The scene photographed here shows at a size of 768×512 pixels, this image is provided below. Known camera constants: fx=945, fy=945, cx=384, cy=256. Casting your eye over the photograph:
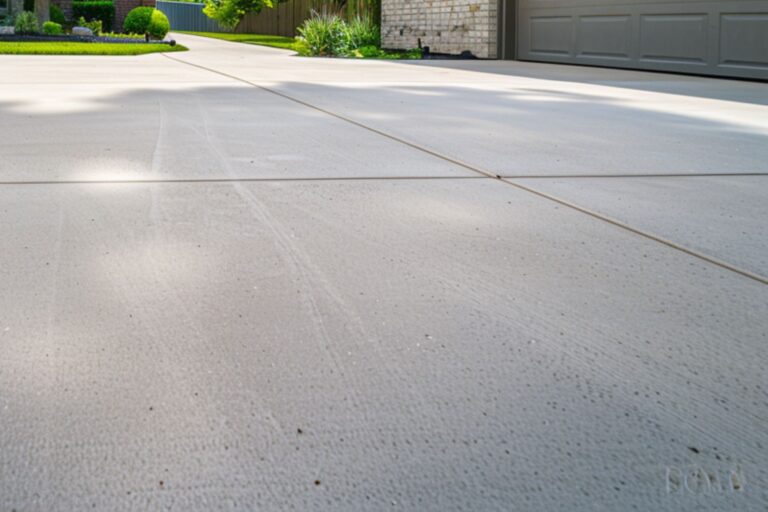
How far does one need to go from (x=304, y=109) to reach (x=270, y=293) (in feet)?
18.2

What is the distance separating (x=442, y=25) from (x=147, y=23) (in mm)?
9943

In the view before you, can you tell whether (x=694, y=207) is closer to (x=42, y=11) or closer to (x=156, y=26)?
(x=156, y=26)

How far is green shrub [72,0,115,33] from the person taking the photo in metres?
28.8

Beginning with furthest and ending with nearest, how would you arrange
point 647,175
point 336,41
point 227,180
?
point 336,41
point 647,175
point 227,180

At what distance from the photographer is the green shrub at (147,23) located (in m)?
25.6

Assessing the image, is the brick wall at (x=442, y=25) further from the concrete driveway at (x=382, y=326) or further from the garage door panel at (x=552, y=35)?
the concrete driveway at (x=382, y=326)

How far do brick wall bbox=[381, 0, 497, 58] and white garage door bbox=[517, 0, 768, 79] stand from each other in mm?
734

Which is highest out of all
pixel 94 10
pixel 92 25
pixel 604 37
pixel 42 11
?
pixel 94 10

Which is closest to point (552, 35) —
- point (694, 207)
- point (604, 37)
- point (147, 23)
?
point (604, 37)

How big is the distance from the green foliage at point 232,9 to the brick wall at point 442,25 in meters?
15.4

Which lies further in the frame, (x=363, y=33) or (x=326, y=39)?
(x=363, y=33)

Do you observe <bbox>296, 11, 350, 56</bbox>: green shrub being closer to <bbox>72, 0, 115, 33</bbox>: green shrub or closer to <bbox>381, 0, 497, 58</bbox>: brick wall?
<bbox>381, 0, 497, 58</bbox>: brick wall

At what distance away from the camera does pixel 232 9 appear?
39531 mm

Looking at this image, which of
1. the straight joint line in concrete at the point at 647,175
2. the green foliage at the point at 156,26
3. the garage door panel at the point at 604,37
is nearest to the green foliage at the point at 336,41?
the garage door panel at the point at 604,37
